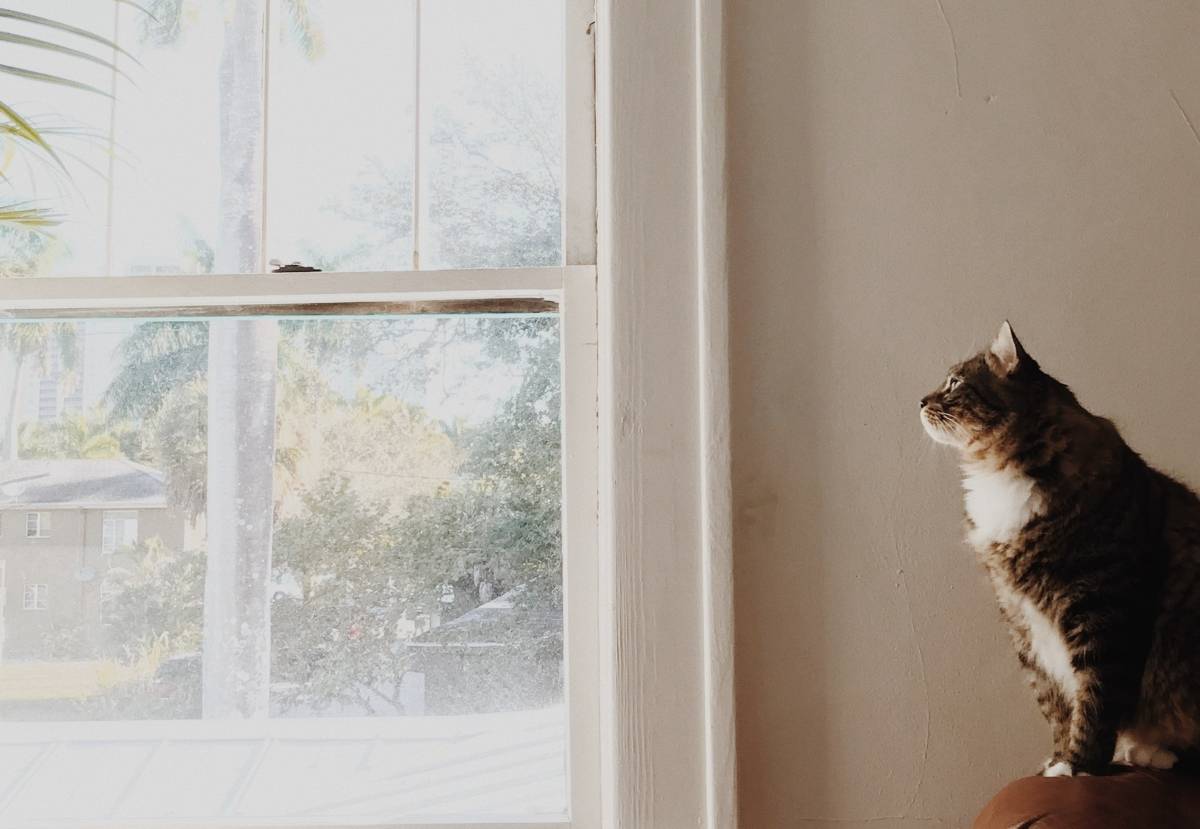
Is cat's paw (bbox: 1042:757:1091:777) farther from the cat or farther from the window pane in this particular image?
the window pane

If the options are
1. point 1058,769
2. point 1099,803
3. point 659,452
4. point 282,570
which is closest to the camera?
point 1099,803

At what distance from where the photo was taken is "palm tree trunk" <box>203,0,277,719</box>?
1097mm

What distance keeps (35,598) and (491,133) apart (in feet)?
2.51

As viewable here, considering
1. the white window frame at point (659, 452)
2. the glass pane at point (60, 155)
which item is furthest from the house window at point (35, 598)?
the white window frame at point (659, 452)

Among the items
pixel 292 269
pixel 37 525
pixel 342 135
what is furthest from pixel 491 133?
pixel 37 525

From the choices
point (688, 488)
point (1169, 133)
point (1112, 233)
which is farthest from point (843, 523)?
point (1169, 133)

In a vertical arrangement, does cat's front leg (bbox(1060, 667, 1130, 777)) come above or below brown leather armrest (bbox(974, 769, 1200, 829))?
above

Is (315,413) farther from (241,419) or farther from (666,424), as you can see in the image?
(666,424)

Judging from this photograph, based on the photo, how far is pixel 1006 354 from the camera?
31.8 inches

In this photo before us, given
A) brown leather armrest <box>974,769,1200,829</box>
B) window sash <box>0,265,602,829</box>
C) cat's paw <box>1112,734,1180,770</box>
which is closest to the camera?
brown leather armrest <box>974,769,1200,829</box>

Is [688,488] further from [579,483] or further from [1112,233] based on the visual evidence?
[1112,233]

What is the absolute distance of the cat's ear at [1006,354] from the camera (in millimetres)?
803

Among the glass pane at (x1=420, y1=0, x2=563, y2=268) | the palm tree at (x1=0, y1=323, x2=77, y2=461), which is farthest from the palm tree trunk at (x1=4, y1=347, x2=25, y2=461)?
the glass pane at (x1=420, y1=0, x2=563, y2=268)

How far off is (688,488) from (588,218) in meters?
0.36
